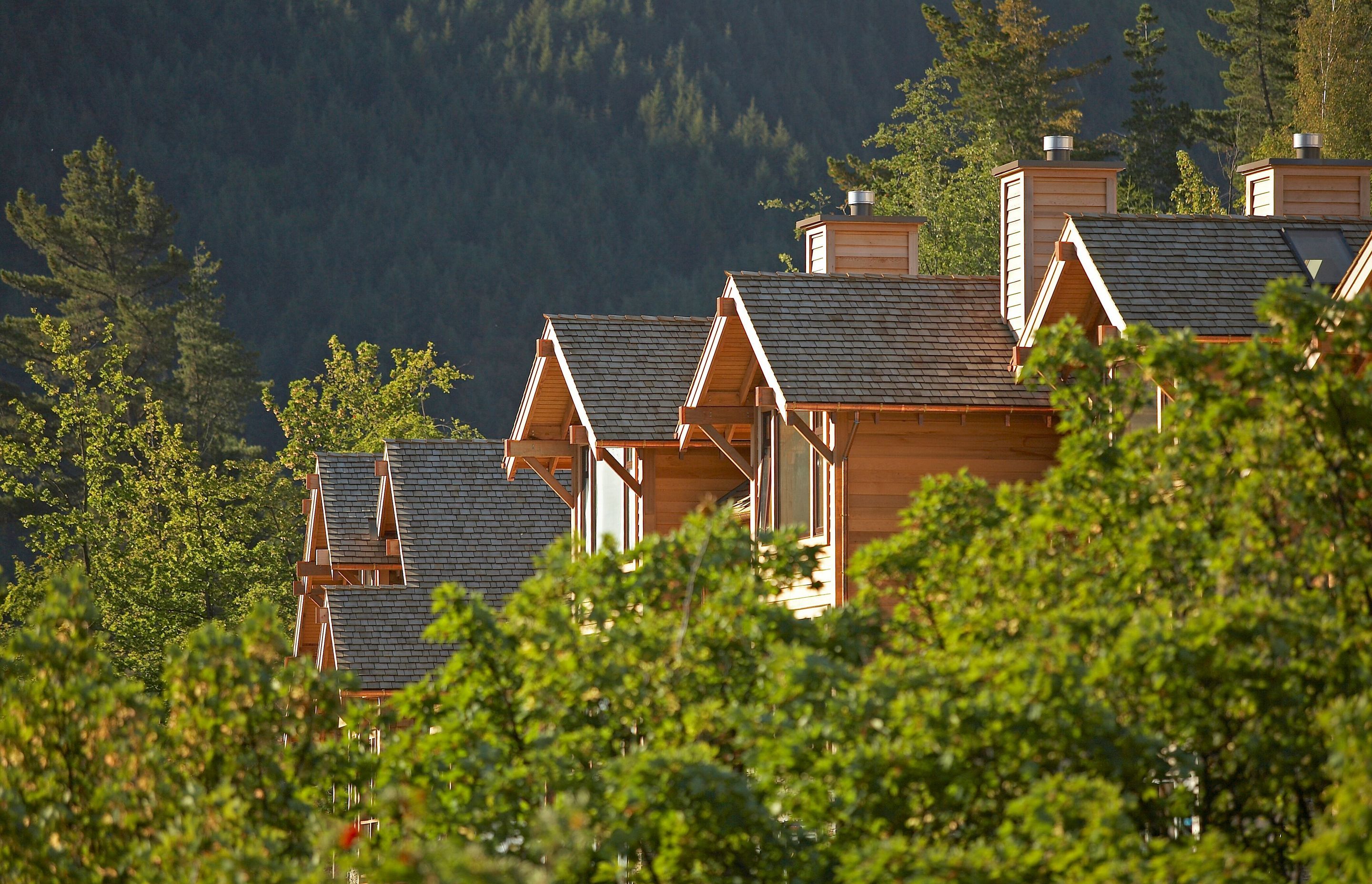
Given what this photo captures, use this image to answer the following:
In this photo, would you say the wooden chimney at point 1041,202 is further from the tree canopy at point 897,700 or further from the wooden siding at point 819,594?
the tree canopy at point 897,700

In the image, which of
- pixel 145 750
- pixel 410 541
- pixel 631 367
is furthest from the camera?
pixel 410 541

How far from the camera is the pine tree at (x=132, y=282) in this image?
8450 cm

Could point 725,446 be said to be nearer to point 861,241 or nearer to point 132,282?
point 861,241

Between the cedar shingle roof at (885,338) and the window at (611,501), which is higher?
the cedar shingle roof at (885,338)

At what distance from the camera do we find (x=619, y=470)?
72.7 feet

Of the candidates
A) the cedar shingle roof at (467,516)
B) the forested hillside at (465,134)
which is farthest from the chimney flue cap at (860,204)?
the forested hillside at (465,134)

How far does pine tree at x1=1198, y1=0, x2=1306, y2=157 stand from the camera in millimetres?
72812

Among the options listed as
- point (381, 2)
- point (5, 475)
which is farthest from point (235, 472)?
point (381, 2)

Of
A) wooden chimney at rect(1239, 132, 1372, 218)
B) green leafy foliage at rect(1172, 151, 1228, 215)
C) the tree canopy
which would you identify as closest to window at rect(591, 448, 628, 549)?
wooden chimney at rect(1239, 132, 1372, 218)

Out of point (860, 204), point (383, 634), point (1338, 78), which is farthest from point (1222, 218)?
point (1338, 78)

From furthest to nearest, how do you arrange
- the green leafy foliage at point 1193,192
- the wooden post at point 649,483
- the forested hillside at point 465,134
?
the forested hillside at point 465,134, the green leafy foliage at point 1193,192, the wooden post at point 649,483

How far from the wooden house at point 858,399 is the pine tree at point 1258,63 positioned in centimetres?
5588

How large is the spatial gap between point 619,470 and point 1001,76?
52949mm

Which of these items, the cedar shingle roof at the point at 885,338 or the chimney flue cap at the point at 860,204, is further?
the chimney flue cap at the point at 860,204
